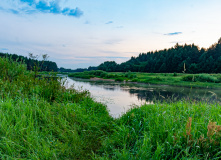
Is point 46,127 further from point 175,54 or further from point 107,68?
point 107,68

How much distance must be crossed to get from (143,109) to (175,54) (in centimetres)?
4986

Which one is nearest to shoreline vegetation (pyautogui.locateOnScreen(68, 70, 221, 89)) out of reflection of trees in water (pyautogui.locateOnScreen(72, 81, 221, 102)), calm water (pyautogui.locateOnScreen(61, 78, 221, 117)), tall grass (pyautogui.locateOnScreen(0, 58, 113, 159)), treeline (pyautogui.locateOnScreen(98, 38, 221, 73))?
reflection of trees in water (pyautogui.locateOnScreen(72, 81, 221, 102))

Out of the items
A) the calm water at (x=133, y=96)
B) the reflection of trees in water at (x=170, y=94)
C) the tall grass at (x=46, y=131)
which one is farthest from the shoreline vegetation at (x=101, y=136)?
the reflection of trees in water at (x=170, y=94)

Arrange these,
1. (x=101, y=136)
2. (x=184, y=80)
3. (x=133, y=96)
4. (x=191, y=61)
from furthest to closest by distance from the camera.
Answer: (x=191, y=61)
(x=184, y=80)
(x=133, y=96)
(x=101, y=136)

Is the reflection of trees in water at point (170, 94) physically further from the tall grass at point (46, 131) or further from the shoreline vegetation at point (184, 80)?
the tall grass at point (46, 131)

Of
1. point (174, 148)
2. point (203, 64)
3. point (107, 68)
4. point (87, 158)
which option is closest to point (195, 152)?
point (174, 148)

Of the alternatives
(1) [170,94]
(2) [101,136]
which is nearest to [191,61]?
(1) [170,94]

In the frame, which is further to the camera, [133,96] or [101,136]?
[133,96]

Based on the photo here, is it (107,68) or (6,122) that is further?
(107,68)

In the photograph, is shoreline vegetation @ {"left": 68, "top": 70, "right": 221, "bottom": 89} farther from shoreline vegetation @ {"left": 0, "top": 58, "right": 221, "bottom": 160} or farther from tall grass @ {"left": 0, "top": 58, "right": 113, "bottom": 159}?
tall grass @ {"left": 0, "top": 58, "right": 113, "bottom": 159}

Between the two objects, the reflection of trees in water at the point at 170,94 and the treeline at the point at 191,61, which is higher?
the treeline at the point at 191,61

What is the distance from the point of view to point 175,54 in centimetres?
4931

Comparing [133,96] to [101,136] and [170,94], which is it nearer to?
[170,94]

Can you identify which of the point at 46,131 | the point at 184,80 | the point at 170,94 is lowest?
the point at 170,94
